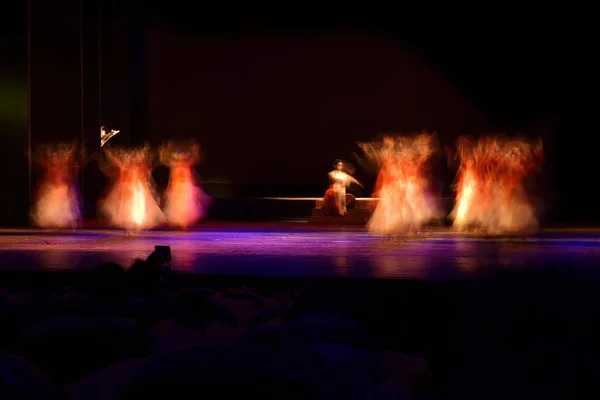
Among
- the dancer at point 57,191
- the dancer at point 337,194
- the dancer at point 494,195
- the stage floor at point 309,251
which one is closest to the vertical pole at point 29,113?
the dancer at point 57,191

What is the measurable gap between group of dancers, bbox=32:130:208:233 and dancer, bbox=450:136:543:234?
467 centimetres

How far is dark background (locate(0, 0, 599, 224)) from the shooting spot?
14.5 metres

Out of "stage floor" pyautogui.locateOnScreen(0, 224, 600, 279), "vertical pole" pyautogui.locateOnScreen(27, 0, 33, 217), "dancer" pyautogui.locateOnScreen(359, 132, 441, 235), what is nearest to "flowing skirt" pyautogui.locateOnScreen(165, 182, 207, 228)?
"stage floor" pyautogui.locateOnScreen(0, 224, 600, 279)

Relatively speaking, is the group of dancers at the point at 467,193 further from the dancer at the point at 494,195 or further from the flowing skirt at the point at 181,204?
the flowing skirt at the point at 181,204

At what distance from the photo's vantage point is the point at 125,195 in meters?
12.6

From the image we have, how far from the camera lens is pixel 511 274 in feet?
7.93

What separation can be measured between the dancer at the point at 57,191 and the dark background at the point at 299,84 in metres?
0.62

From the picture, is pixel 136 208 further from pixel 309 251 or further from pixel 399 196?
pixel 309 251

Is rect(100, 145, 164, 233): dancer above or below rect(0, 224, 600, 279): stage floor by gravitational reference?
above

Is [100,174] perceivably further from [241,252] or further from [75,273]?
[75,273]

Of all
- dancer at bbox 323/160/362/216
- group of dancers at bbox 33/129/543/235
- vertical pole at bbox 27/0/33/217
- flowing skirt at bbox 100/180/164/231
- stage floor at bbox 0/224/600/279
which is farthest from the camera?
dancer at bbox 323/160/362/216

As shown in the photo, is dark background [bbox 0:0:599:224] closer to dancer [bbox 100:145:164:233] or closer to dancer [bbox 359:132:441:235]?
dancer [bbox 100:145:164:233]

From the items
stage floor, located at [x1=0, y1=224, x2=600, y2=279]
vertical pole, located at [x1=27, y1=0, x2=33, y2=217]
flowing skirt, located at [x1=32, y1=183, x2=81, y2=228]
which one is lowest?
stage floor, located at [x1=0, y1=224, x2=600, y2=279]

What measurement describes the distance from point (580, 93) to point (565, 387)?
43.5 ft
